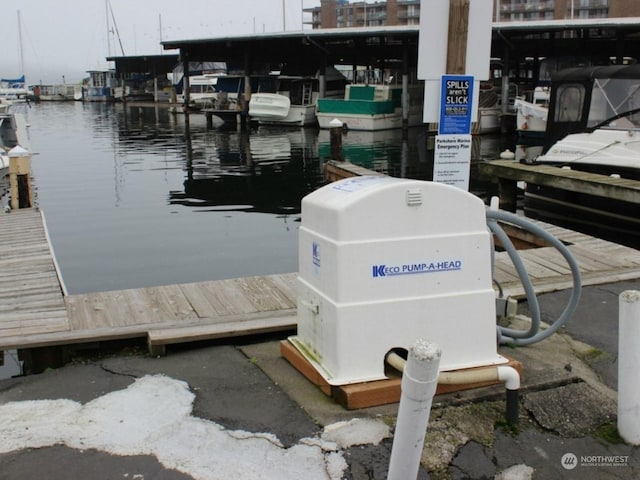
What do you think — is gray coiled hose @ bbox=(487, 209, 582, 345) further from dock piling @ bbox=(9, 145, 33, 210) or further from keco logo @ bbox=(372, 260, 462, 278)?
dock piling @ bbox=(9, 145, 33, 210)

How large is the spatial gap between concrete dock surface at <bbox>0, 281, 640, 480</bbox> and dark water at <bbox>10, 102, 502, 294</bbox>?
6.02m

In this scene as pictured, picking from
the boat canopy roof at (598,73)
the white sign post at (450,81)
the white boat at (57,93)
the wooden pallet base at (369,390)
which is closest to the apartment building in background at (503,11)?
the white boat at (57,93)

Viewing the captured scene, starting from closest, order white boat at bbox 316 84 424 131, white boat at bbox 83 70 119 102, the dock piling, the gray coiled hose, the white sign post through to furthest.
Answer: the gray coiled hose
the white sign post
the dock piling
white boat at bbox 316 84 424 131
white boat at bbox 83 70 119 102

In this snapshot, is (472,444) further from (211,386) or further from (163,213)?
(163,213)

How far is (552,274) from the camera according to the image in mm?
6684

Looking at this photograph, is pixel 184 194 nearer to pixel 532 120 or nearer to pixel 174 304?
pixel 174 304

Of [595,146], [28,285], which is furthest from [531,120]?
[28,285]

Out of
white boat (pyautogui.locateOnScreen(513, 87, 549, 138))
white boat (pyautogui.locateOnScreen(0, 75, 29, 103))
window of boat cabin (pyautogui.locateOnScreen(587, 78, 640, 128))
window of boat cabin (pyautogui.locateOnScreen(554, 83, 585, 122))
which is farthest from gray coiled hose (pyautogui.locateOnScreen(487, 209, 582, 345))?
white boat (pyautogui.locateOnScreen(0, 75, 29, 103))

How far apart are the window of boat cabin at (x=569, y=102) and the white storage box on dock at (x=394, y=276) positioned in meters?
10.6

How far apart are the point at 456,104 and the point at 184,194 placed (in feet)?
47.0

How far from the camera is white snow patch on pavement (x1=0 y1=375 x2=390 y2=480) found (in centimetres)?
328

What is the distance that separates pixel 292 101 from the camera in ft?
144

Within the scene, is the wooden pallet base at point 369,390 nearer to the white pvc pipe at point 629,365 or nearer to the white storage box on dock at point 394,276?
the white storage box on dock at point 394,276

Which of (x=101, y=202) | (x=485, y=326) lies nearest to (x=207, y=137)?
(x=101, y=202)
